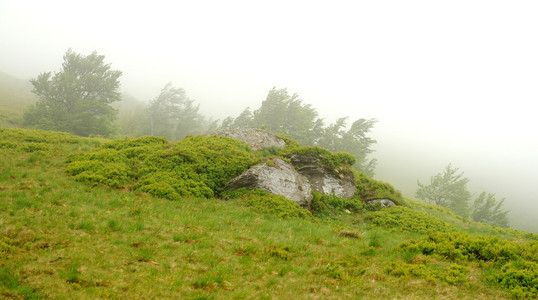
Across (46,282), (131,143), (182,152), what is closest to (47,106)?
(131,143)

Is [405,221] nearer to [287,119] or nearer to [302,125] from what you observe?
[302,125]

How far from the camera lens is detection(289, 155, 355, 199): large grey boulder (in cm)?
1811

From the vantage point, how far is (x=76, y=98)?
38219 millimetres

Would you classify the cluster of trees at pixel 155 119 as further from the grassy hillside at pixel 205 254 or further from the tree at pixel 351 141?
the grassy hillside at pixel 205 254

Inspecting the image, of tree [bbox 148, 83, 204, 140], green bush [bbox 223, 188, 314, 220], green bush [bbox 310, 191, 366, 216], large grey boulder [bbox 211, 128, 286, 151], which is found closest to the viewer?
green bush [bbox 223, 188, 314, 220]

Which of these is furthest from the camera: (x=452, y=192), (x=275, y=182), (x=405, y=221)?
(x=452, y=192)

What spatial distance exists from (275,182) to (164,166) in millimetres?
7242

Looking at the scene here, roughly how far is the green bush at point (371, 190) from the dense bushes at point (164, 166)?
28.6ft

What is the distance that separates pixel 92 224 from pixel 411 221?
1543 centimetres

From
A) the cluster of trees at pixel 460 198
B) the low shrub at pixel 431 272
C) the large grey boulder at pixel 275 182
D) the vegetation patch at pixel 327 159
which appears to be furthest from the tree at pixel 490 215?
the low shrub at pixel 431 272

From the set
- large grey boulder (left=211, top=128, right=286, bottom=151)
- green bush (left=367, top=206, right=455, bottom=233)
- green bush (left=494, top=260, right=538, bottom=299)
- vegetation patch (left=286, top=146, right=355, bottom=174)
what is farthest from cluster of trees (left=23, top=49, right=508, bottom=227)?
green bush (left=494, top=260, right=538, bottom=299)

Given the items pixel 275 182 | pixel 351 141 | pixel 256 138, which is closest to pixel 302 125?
pixel 351 141

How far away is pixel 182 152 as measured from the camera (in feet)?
57.5

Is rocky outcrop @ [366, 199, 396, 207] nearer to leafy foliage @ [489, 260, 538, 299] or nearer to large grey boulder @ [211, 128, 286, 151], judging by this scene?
large grey boulder @ [211, 128, 286, 151]
